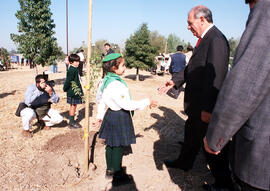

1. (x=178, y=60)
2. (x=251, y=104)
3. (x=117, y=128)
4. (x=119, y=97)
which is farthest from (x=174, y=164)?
(x=178, y=60)

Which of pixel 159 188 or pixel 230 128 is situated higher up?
pixel 230 128

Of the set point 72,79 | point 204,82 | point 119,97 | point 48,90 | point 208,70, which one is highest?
point 208,70

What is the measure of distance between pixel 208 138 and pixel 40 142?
13.2 feet

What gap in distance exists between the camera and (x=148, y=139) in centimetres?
458

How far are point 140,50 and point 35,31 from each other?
20.7 ft

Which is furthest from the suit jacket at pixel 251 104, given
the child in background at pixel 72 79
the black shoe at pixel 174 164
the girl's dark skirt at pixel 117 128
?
the child in background at pixel 72 79

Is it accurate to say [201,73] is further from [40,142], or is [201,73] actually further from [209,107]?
[40,142]

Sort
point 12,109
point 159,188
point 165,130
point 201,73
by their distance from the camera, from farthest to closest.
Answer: point 12,109 → point 165,130 → point 159,188 → point 201,73

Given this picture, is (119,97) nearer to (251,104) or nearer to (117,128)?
(117,128)

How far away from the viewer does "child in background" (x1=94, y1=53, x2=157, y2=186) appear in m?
2.62

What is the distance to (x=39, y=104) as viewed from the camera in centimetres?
459

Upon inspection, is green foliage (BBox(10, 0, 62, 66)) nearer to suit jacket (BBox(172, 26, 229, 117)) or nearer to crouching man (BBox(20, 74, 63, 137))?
crouching man (BBox(20, 74, 63, 137))

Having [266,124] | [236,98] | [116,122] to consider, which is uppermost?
[236,98]

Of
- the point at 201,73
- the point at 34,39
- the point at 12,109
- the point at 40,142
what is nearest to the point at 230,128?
the point at 201,73
